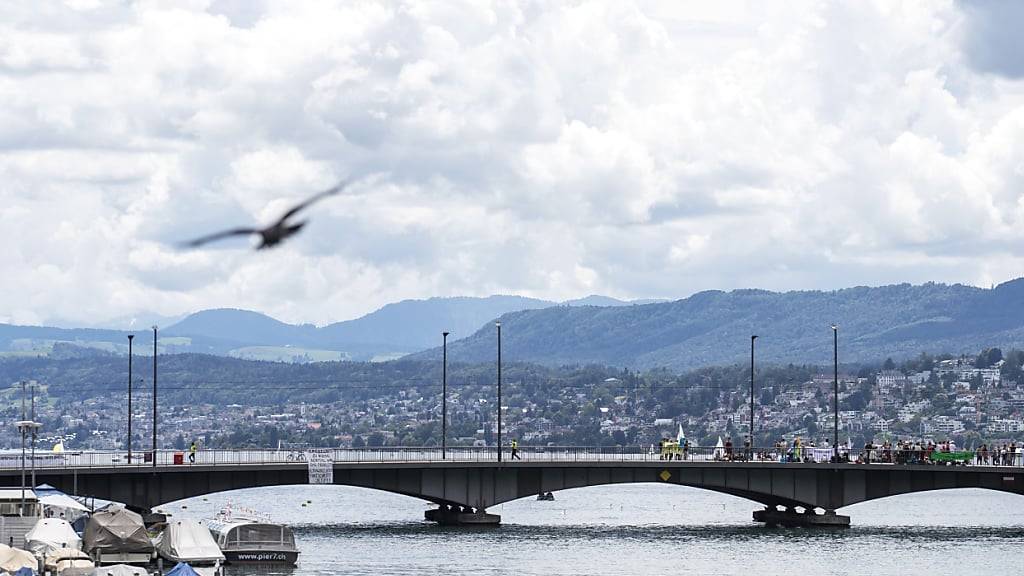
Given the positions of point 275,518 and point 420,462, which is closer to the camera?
point 420,462

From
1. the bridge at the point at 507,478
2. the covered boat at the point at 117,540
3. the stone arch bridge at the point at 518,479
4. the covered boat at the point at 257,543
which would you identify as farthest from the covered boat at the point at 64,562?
the bridge at the point at 507,478

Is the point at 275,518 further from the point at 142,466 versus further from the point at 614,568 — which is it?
the point at 614,568

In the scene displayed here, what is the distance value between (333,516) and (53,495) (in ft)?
150

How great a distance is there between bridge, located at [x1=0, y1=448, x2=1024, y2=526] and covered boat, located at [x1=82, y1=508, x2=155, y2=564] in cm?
1962

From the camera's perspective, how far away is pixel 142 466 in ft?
425

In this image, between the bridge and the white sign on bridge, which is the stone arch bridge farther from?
A: the white sign on bridge

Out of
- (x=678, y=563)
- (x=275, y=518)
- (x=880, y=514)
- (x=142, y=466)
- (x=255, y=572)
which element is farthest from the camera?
(x=880, y=514)

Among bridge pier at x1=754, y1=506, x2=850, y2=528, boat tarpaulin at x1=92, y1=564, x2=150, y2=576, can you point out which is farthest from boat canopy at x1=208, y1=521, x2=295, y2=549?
bridge pier at x1=754, y1=506, x2=850, y2=528

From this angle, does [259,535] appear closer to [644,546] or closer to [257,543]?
[257,543]

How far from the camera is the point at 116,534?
107688 mm

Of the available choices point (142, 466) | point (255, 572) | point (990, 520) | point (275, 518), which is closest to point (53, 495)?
point (142, 466)

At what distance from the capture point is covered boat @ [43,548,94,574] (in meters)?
94.7

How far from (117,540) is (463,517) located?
110 feet

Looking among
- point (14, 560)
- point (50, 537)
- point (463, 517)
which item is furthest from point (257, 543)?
point (463, 517)
